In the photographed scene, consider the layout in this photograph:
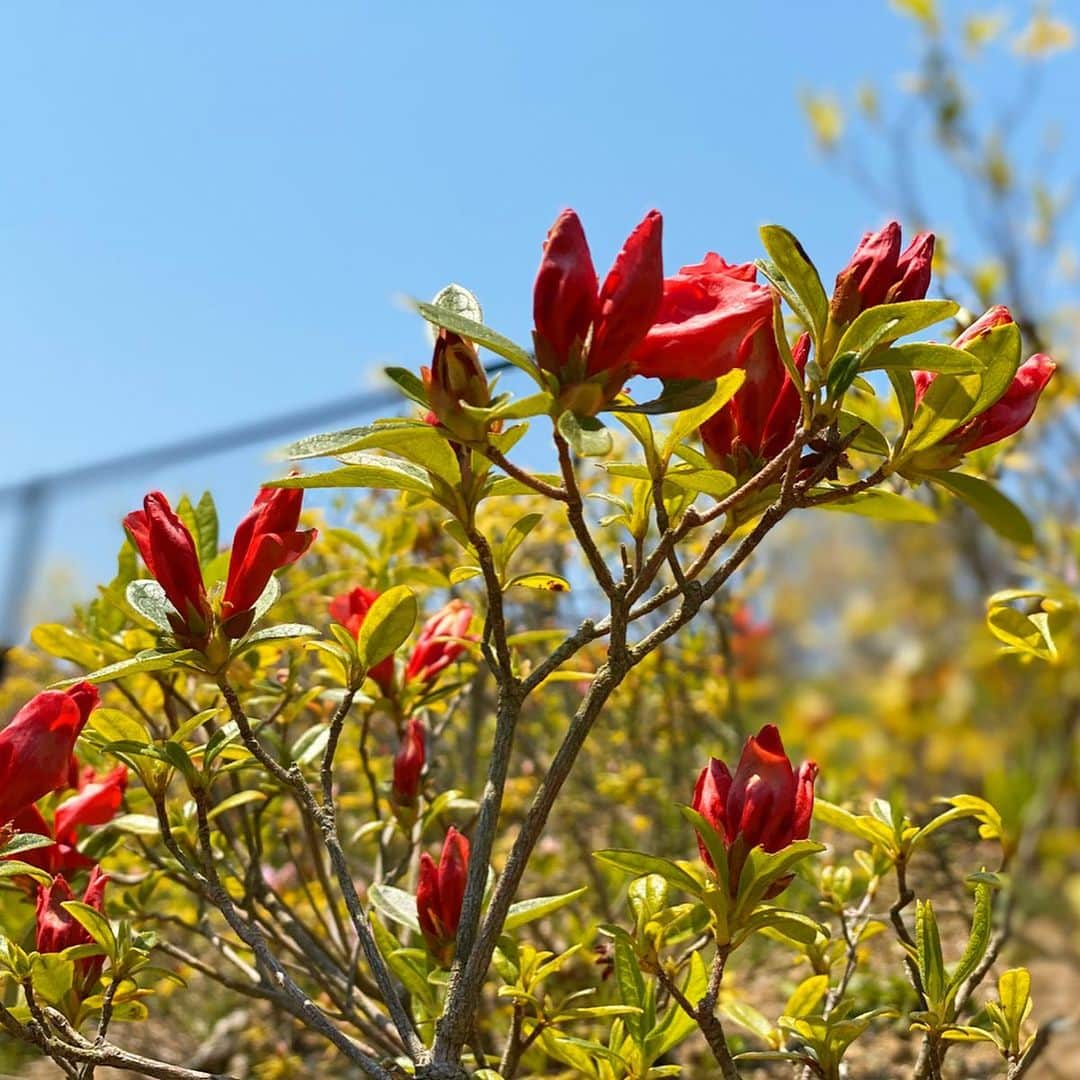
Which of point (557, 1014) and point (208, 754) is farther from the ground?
point (208, 754)

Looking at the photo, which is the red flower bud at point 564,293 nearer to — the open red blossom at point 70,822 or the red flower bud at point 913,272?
the red flower bud at point 913,272

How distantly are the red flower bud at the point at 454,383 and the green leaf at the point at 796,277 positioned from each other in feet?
0.69

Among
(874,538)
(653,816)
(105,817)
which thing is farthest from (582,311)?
(653,816)

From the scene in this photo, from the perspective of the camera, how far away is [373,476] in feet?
2.48

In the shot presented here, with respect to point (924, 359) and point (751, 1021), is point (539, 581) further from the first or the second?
point (751, 1021)

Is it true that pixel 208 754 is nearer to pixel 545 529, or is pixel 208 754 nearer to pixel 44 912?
pixel 44 912

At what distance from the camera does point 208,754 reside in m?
0.91

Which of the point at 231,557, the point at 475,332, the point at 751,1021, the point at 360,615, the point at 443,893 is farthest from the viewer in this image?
the point at 360,615

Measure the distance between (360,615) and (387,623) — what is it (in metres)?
0.25

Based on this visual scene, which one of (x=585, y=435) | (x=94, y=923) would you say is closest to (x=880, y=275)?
(x=585, y=435)

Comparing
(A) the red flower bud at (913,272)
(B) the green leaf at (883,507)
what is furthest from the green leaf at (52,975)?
(A) the red flower bud at (913,272)

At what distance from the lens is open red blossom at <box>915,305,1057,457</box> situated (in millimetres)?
773

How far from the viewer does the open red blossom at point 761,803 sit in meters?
0.82

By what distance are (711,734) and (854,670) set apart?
2.20 meters
